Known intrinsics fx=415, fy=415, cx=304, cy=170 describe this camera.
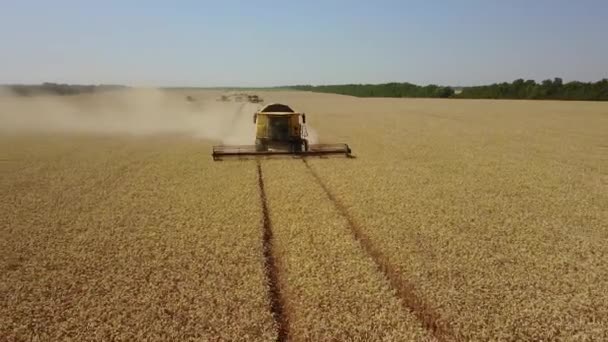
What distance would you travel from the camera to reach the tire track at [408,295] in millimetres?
6132

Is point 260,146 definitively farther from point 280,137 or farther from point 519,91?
point 519,91

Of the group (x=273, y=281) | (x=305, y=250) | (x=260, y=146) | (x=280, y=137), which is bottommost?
(x=273, y=281)

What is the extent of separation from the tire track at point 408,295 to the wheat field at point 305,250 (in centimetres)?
3

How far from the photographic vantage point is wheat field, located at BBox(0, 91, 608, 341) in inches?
247

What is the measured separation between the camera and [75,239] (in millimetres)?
9469

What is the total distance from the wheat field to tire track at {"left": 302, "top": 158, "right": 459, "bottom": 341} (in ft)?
0.11

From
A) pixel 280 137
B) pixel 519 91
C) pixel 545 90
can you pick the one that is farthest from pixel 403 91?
pixel 280 137

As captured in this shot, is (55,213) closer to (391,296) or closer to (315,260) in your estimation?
(315,260)

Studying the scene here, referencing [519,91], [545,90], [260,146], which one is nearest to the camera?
[260,146]

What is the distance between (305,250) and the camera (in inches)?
345

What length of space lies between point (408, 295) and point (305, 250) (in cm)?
248

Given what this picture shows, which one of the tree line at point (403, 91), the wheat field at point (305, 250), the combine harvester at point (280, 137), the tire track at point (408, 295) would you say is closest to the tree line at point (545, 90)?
the tree line at point (403, 91)

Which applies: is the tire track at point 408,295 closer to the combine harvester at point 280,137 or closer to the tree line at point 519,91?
the combine harvester at point 280,137

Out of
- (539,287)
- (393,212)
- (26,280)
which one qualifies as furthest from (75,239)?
(539,287)
